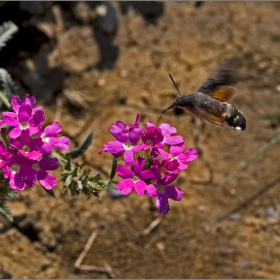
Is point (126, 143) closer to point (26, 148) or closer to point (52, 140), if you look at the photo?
point (52, 140)

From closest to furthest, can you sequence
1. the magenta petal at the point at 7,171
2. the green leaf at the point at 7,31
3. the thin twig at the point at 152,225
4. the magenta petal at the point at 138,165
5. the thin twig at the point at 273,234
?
1. the magenta petal at the point at 7,171
2. the magenta petal at the point at 138,165
3. the green leaf at the point at 7,31
4. the thin twig at the point at 152,225
5. the thin twig at the point at 273,234

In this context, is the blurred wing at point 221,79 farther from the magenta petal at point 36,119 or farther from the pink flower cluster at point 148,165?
the magenta petal at point 36,119

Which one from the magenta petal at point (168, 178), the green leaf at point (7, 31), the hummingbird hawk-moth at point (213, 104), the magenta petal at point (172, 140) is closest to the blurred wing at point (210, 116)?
the hummingbird hawk-moth at point (213, 104)

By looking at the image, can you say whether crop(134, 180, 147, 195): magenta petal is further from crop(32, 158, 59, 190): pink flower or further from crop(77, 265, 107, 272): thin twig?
crop(77, 265, 107, 272): thin twig

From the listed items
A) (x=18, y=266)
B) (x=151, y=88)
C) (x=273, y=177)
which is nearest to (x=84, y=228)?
(x=18, y=266)

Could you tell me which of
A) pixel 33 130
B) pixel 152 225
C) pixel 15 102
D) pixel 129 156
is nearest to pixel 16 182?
pixel 33 130

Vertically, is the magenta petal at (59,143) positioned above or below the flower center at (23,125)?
below

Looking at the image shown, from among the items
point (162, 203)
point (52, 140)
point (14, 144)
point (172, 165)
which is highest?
point (14, 144)

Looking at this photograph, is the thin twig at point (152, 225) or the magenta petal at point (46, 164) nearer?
the magenta petal at point (46, 164)
